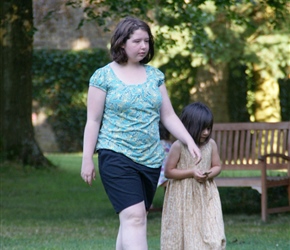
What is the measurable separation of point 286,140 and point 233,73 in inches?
501

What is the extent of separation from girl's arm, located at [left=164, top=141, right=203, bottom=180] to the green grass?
1915 millimetres

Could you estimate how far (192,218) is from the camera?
551cm

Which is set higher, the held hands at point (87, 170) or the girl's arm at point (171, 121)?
the girl's arm at point (171, 121)

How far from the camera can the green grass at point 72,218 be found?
787cm

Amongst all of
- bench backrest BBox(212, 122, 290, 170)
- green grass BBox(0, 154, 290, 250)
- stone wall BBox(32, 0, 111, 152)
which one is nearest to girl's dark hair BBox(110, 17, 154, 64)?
green grass BBox(0, 154, 290, 250)

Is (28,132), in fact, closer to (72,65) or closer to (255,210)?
(255,210)

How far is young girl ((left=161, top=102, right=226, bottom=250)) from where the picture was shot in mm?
5473

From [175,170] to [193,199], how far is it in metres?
0.25

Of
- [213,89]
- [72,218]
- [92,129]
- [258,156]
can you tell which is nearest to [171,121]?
[92,129]

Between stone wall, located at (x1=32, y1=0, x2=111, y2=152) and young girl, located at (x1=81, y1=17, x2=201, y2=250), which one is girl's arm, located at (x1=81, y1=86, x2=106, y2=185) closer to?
young girl, located at (x1=81, y1=17, x2=201, y2=250)

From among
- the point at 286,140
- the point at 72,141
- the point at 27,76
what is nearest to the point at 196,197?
the point at 286,140

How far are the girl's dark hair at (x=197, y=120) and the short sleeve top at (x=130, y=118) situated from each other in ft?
1.98

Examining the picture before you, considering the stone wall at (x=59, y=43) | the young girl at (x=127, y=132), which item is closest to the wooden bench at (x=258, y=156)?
the young girl at (x=127, y=132)

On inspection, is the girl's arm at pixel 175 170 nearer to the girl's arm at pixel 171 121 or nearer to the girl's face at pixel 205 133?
the girl's face at pixel 205 133
